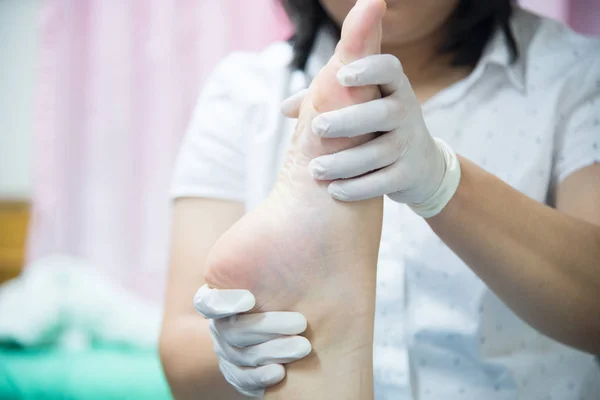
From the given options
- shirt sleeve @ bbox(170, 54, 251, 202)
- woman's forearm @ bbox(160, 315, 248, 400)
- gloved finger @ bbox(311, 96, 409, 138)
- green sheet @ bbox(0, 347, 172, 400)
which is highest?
gloved finger @ bbox(311, 96, 409, 138)

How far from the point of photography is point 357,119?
0.47 metres

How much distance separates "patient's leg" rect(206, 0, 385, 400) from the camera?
493 mm

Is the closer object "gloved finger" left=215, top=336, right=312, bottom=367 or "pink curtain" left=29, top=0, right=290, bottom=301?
"gloved finger" left=215, top=336, right=312, bottom=367

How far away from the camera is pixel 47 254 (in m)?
1.56

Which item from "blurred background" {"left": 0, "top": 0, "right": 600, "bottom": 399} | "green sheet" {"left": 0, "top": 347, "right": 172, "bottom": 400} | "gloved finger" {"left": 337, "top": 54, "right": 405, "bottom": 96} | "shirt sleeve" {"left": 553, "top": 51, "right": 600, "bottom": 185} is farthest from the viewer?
"blurred background" {"left": 0, "top": 0, "right": 600, "bottom": 399}

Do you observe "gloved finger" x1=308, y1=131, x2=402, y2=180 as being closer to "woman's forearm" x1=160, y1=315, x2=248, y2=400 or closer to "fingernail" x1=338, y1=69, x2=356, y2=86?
"fingernail" x1=338, y1=69, x2=356, y2=86

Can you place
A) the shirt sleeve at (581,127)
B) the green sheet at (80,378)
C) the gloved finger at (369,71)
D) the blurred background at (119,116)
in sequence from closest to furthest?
the gloved finger at (369,71) < the shirt sleeve at (581,127) < the green sheet at (80,378) < the blurred background at (119,116)

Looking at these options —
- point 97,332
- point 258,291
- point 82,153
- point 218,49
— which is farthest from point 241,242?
point 82,153

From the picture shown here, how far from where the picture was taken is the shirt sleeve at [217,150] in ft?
2.47

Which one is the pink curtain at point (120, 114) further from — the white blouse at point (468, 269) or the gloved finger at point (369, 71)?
the gloved finger at point (369, 71)

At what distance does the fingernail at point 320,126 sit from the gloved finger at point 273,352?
7.7 inches

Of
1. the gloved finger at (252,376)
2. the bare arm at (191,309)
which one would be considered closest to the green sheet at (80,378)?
the bare arm at (191,309)

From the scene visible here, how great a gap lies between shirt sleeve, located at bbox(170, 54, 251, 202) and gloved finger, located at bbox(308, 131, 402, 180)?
0.94ft

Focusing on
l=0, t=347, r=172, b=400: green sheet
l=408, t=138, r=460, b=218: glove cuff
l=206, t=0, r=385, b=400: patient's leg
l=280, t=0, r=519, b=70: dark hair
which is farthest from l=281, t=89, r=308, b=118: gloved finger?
l=0, t=347, r=172, b=400: green sheet
